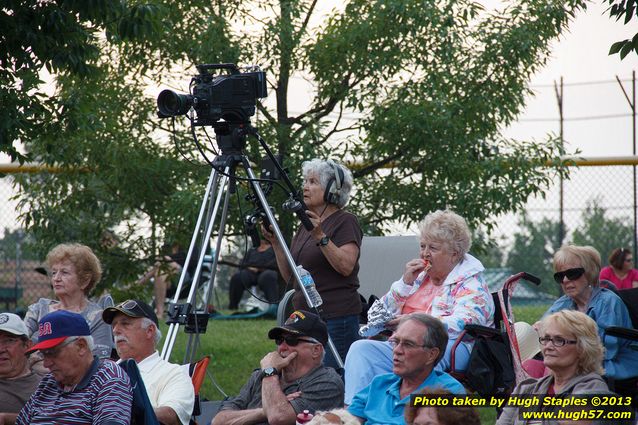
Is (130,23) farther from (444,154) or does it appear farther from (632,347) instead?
(632,347)

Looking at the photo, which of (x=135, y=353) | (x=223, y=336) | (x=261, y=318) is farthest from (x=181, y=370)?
(x=261, y=318)

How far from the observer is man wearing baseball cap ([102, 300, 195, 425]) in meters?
5.34

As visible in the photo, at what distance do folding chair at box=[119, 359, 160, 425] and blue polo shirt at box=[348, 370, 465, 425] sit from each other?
0.94 metres

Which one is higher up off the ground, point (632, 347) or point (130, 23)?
point (130, 23)

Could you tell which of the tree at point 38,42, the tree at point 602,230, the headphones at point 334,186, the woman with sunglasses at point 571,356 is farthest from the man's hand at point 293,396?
the tree at point 602,230

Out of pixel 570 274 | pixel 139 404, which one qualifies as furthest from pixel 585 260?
pixel 139 404

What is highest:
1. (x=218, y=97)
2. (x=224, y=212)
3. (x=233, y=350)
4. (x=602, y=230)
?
(x=218, y=97)

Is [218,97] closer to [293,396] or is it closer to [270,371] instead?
[270,371]

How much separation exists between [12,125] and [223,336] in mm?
4324

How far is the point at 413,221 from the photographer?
30.1 ft

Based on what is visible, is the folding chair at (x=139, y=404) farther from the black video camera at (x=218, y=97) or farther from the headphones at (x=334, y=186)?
the headphones at (x=334, y=186)

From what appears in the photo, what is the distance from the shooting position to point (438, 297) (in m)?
5.94

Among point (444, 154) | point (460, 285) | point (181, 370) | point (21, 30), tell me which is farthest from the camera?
point (444, 154)

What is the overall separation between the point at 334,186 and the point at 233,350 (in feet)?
12.2
